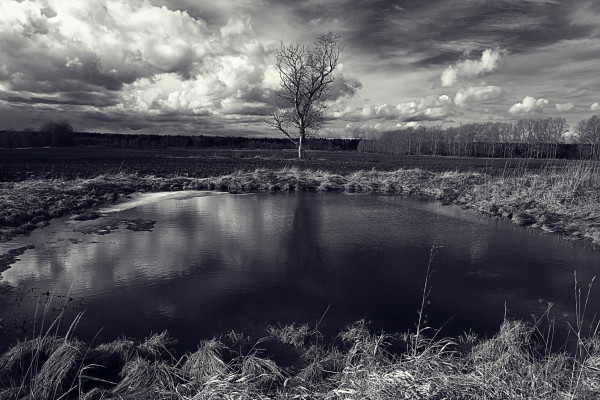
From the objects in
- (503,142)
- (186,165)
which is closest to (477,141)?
(503,142)

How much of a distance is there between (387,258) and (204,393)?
24.9 ft

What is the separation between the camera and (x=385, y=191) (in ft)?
85.4

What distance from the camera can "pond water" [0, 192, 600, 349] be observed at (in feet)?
23.2

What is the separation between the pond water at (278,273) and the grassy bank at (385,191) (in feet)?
4.80

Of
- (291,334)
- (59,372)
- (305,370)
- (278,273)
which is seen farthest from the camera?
(278,273)

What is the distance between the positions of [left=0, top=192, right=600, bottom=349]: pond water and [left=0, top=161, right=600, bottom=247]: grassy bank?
146cm

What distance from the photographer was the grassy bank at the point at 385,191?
49.0 ft

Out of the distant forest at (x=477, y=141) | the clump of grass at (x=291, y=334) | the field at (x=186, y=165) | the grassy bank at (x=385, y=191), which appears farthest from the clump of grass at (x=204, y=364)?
the distant forest at (x=477, y=141)

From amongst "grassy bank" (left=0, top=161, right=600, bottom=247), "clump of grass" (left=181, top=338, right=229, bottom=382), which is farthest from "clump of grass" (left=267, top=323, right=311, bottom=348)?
"grassy bank" (left=0, top=161, right=600, bottom=247)

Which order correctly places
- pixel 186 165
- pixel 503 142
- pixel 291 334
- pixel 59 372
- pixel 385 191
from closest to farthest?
pixel 59 372
pixel 291 334
pixel 385 191
pixel 186 165
pixel 503 142

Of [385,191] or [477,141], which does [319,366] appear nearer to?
[385,191]

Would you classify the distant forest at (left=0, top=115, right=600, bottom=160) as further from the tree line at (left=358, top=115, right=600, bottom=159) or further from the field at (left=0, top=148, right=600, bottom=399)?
the field at (left=0, top=148, right=600, bottom=399)

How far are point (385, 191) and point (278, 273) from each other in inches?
700

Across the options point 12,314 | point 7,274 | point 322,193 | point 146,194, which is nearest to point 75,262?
point 7,274
